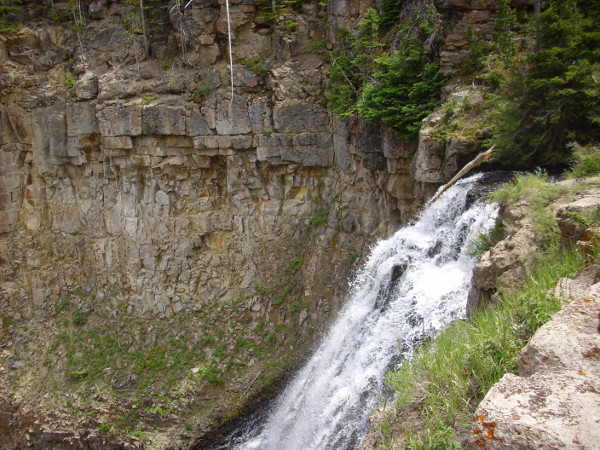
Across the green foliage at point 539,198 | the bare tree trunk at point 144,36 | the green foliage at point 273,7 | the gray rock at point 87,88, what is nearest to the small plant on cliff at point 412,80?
the green foliage at point 539,198

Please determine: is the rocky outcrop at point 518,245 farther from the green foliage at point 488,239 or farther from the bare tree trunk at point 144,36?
the bare tree trunk at point 144,36

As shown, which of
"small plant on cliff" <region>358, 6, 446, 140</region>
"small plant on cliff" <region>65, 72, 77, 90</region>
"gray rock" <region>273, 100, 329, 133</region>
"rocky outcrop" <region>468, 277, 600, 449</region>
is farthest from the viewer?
"small plant on cliff" <region>65, 72, 77, 90</region>

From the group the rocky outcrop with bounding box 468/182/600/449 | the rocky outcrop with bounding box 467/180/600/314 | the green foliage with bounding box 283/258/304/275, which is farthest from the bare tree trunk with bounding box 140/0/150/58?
the rocky outcrop with bounding box 468/182/600/449

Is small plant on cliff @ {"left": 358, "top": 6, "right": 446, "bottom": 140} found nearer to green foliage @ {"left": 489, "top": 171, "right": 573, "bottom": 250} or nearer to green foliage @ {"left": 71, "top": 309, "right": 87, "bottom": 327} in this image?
green foliage @ {"left": 489, "top": 171, "right": 573, "bottom": 250}

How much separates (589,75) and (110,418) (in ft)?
53.8

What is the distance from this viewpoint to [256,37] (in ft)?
54.3

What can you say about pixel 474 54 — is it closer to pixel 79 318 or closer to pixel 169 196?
pixel 169 196

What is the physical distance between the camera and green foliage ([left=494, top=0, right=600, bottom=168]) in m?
8.29

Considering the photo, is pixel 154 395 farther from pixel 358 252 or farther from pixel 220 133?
pixel 220 133

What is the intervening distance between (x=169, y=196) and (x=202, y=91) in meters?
4.24

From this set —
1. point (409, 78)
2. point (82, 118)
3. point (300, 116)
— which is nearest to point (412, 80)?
point (409, 78)

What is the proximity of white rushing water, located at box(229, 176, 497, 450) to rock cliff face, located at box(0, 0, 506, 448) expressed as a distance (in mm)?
3452

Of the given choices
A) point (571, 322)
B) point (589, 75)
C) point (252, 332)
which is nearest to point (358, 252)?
point (252, 332)

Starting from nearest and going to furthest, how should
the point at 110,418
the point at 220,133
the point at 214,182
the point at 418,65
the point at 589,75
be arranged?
the point at 589,75
the point at 418,65
the point at 110,418
the point at 220,133
the point at 214,182
